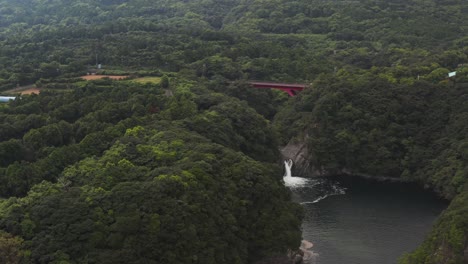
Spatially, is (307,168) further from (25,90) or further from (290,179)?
(25,90)

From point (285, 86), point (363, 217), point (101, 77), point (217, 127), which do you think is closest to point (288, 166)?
point (363, 217)

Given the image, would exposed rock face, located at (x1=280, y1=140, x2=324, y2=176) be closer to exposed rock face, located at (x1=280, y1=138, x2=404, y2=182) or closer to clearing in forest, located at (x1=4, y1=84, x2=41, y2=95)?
exposed rock face, located at (x1=280, y1=138, x2=404, y2=182)

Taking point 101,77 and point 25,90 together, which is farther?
point 101,77

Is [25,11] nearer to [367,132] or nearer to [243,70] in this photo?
[243,70]

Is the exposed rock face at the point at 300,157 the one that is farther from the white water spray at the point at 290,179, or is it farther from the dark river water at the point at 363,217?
the dark river water at the point at 363,217

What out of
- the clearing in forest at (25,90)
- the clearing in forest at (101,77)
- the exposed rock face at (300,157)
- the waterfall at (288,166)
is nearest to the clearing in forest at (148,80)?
the clearing in forest at (101,77)

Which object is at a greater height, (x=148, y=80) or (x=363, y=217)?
(x=148, y=80)
